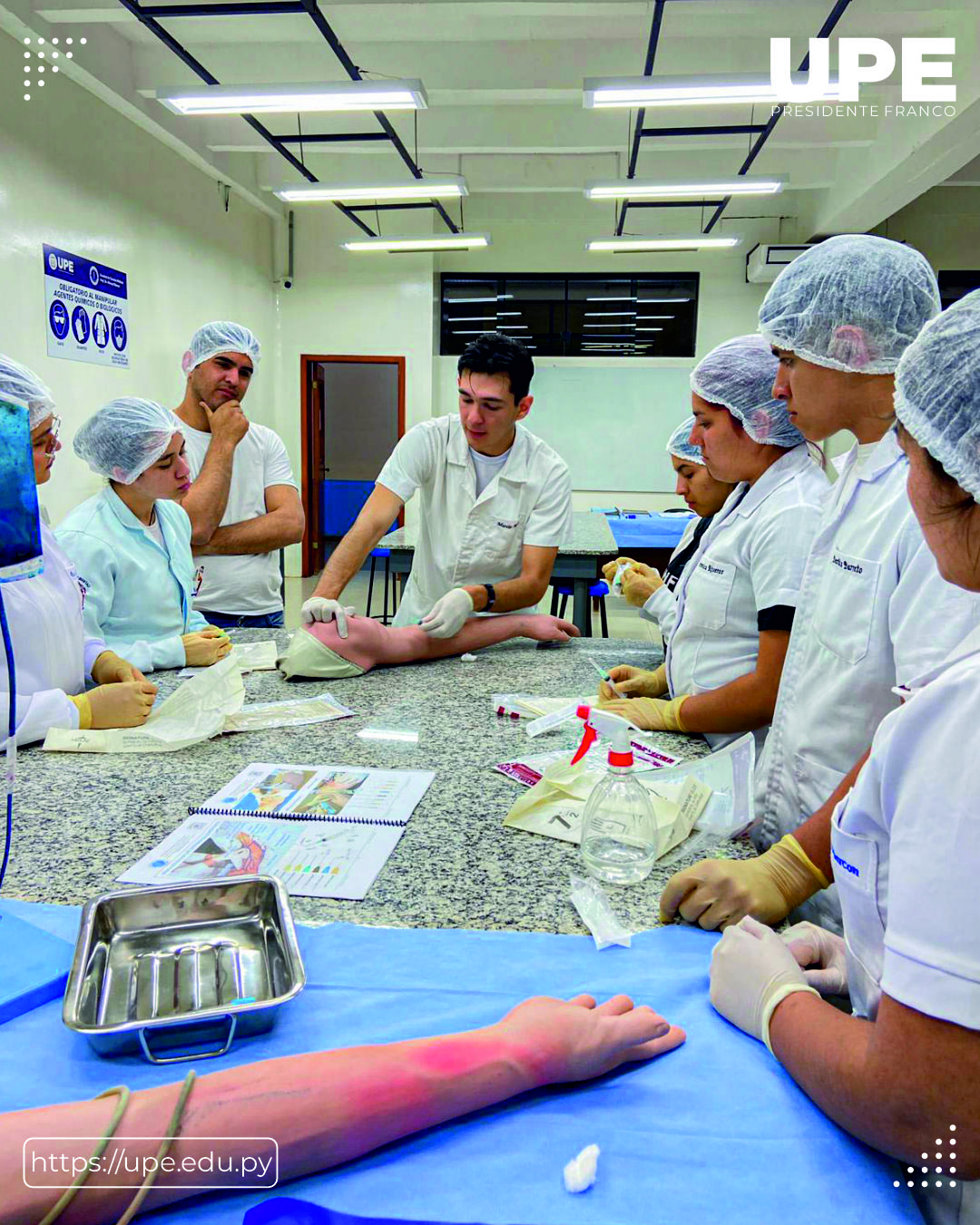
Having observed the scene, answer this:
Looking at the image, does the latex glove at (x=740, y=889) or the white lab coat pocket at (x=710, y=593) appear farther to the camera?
the white lab coat pocket at (x=710, y=593)

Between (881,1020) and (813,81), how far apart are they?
4740 millimetres

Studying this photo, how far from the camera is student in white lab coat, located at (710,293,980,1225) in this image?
2.08 ft

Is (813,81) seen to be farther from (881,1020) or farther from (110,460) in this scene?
(881,1020)

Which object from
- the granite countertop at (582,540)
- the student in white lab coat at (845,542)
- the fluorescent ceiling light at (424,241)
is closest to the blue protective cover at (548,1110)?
the student in white lab coat at (845,542)

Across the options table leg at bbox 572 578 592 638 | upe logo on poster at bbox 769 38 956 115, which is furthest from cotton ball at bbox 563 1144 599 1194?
Answer: upe logo on poster at bbox 769 38 956 115

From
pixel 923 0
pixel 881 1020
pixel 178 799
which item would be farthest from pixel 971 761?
pixel 923 0

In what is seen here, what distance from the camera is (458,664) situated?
7.82ft

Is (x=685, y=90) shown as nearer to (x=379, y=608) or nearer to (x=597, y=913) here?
(x=597, y=913)

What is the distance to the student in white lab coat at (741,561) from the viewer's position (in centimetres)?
164

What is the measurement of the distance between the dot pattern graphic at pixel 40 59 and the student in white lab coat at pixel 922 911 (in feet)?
17.1

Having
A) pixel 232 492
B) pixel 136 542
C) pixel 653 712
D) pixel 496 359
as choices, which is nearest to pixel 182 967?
pixel 653 712

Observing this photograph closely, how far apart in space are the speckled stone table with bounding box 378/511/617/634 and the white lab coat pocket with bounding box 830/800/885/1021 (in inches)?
124

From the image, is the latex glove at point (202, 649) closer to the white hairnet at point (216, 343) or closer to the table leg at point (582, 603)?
the white hairnet at point (216, 343)

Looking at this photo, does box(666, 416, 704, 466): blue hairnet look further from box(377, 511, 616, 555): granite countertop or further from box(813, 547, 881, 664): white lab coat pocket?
box(377, 511, 616, 555): granite countertop
